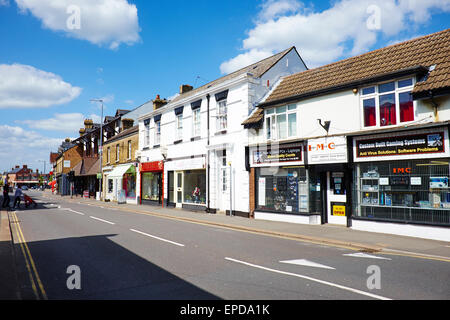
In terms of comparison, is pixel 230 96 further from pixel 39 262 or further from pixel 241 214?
pixel 39 262

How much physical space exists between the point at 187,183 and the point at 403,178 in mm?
14261

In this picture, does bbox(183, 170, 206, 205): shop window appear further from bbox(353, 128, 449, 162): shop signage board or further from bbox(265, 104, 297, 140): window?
bbox(353, 128, 449, 162): shop signage board

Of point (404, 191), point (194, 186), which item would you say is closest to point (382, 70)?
point (404, 191)

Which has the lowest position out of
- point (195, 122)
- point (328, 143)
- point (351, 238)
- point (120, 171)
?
point (351, 238)

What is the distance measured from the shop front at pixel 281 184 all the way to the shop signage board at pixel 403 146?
2.83 metres

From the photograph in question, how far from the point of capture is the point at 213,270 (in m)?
6.98

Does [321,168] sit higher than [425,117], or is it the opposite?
[425,117]

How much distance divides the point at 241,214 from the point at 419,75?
10.3 meters

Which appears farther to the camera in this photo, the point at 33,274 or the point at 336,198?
the point at 336,198

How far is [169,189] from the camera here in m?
25.0

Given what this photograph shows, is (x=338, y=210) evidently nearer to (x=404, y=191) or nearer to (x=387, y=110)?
(x=404, y=191)

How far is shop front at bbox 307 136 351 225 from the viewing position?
13.7m
